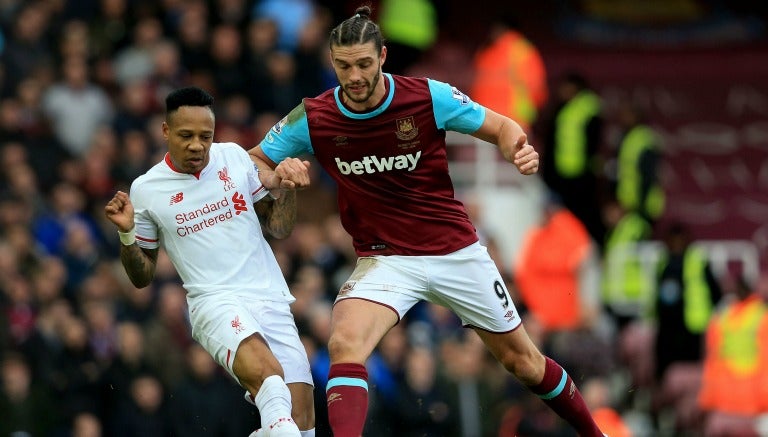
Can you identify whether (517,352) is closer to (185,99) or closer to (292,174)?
(292,174)

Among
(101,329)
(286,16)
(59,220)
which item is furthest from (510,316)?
(286,16)

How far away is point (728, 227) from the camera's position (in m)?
23.1

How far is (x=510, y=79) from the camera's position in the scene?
2053 centimetres

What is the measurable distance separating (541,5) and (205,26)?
6808 mm

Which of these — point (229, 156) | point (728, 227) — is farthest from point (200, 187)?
point (728, 227)

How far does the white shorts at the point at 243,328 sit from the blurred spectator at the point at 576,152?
9775 millimetres

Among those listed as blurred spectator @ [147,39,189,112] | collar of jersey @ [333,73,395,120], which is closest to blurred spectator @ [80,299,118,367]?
blurred spectator @ [147,39,189,112]

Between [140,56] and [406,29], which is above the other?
[140,56]

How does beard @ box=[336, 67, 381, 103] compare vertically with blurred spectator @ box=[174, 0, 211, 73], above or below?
above

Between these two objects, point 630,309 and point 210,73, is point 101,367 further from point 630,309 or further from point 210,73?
point 630,309

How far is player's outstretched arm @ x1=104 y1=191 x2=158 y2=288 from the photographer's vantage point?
10398 millimetres

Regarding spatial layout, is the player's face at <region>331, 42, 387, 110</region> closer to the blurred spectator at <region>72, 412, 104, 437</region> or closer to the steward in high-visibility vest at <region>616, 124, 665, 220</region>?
the blurred spectator at <region>72, 412, 104, 437</region>

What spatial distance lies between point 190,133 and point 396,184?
4.12 ft

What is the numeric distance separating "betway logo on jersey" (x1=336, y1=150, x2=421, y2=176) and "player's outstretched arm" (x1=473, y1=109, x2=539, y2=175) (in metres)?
0.46
